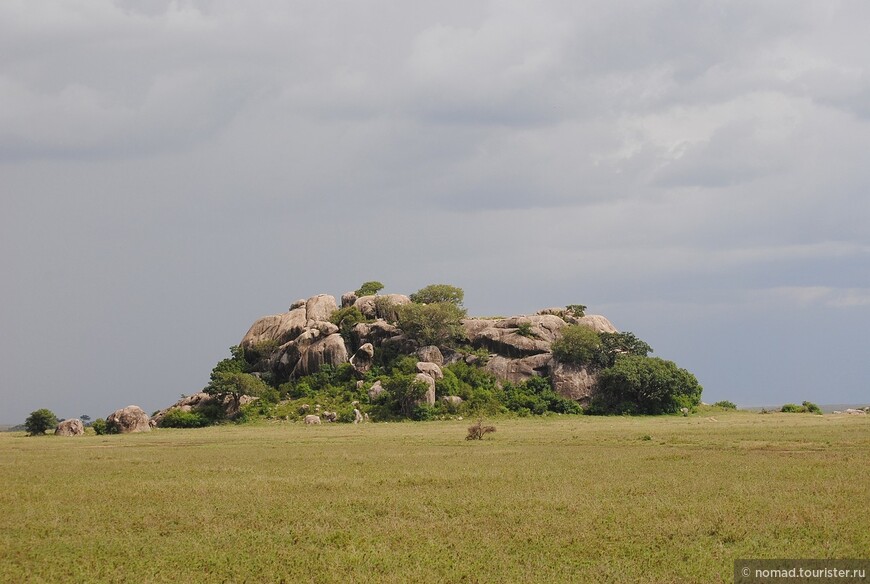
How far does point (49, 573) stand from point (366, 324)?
73.9 m

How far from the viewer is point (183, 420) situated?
75.2 m

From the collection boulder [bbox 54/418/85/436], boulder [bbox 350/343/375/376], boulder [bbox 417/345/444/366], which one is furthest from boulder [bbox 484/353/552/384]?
boulder [bbox 54/418/85/436]

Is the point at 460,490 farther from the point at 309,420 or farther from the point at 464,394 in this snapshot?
the point at 464,394

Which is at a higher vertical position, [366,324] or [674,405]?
[366,324]

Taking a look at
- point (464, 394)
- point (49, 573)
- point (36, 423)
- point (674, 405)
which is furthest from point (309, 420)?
point (49, 573)

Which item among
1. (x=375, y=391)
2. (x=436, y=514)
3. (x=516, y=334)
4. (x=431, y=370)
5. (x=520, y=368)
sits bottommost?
(x=436, y=514)

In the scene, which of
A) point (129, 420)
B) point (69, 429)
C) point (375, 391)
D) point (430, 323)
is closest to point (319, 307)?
point (430, 323)

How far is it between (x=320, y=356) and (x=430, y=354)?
12.0 metres

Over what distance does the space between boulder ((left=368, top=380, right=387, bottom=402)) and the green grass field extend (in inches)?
1497

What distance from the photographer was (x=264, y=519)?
21422mm

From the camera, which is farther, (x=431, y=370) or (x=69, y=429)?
(x=431, y=370)

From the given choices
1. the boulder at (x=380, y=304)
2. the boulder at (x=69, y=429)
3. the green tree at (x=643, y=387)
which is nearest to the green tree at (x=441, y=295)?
the boulder at (x=380, y=304)

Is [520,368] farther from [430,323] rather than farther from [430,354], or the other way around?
[430,323]

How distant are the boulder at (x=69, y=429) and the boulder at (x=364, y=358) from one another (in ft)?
92.2
